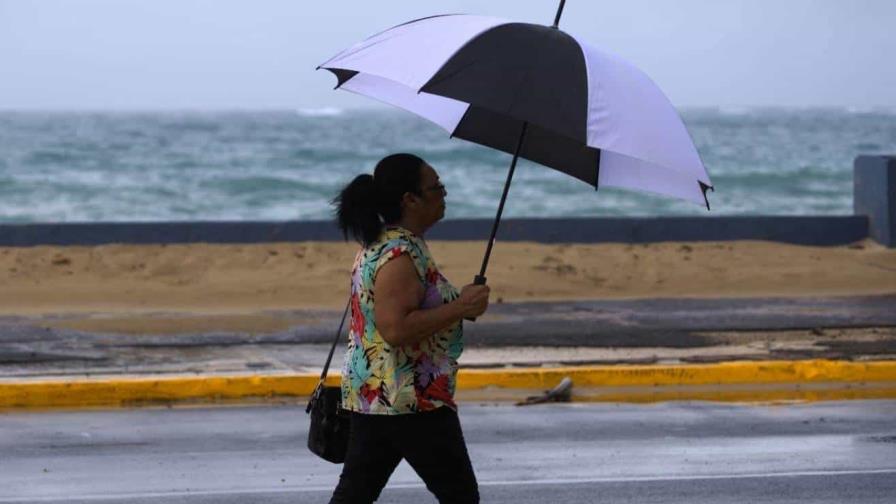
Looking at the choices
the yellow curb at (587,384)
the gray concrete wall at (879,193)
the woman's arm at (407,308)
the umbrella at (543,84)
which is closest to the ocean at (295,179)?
the gray concrete wall at (879,193)

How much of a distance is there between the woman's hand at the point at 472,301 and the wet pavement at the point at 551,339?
6.13 metres

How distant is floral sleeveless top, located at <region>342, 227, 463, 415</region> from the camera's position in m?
4.27

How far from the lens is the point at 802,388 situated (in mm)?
10070

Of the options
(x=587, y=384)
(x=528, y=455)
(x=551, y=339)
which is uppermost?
(x=528, y=455)

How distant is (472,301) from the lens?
420 centimetres

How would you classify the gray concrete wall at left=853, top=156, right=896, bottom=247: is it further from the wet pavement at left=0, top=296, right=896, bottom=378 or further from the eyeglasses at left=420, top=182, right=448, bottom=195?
the eyeglasses at left=420, top=182, right=448, bottom=195

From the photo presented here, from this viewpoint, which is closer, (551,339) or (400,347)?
(400,347)

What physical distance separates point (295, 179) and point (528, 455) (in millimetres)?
37498

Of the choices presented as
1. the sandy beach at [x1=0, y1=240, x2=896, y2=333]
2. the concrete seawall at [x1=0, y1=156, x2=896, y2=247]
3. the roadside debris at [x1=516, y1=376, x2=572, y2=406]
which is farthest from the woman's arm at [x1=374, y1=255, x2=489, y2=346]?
the concrete seawall at [x1=0, y1=156, x2=896, y2=247]

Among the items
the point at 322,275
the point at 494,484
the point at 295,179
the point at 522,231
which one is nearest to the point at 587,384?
the point at 494,484

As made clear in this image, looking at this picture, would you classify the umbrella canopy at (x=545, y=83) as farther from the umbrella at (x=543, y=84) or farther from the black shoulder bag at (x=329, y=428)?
the black shoulder bag at (x=329, y=428)

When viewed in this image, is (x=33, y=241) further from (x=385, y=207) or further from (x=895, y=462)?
(x=385, y=207)

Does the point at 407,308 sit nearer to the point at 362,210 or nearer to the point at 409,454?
the point at 362,210

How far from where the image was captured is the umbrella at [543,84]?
4.35 m
